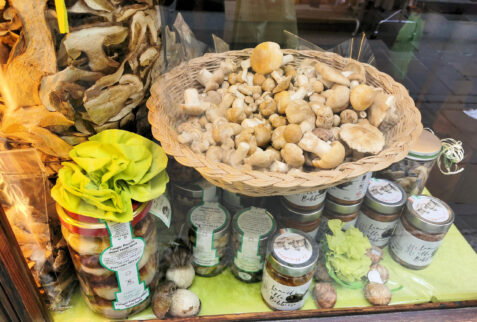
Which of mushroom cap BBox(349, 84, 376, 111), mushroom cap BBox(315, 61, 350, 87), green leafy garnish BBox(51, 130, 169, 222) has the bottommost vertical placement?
green leafy garnish BBox(51, 130, 169, 222)

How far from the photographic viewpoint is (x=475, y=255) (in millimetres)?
1303

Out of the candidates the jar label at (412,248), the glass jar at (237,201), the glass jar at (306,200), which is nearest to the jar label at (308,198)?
the glass jar at (306,200)

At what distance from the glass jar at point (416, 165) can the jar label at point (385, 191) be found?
5cm

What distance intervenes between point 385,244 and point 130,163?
2.90ft

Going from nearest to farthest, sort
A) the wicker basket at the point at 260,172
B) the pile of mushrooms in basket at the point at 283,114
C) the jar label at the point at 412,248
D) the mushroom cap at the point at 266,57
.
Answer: the wicker basket at the point at 260,172 → the pile of mushrooms in basket at the point at 283,114 → the mushroom cap at the point at 266,57 → the jar label at the point at 412,248

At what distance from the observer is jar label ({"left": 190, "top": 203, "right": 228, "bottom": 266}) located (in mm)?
1083

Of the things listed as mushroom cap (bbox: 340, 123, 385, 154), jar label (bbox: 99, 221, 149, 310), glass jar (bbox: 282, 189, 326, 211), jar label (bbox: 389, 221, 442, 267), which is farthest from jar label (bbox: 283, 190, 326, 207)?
jar label (bbox: 99, 221, 149, 310)

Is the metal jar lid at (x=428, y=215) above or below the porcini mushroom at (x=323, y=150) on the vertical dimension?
below

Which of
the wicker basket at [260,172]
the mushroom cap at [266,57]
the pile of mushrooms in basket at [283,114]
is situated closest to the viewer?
the wicker basket at [260,172]

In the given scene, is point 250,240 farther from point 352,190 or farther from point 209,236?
point 352,190

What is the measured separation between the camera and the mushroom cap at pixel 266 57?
3.46ft

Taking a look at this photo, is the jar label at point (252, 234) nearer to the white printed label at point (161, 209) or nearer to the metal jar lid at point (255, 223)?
the metal jar lid at point (255, 223)

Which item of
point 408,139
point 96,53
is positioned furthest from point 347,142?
point 96,53

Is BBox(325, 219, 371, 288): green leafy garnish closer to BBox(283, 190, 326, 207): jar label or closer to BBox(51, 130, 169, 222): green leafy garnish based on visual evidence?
BBox(283, 190, 326, 207): jar label
